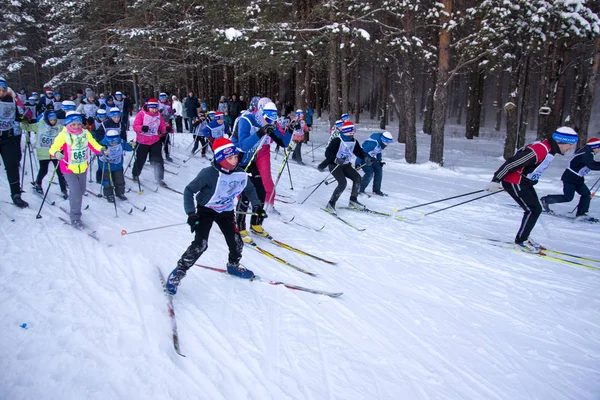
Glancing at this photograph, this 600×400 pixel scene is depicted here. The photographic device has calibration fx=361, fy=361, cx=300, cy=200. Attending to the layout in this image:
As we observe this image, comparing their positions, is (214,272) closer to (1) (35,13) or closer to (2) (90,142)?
(2) (90,142)

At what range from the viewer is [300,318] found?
3760mm

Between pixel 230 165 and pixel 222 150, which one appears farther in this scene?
pixel 230 165

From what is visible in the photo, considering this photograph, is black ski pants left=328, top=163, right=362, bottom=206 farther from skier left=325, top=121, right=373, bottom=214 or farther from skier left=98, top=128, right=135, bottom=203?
skier left=98, top=128, right=135, bottom=203

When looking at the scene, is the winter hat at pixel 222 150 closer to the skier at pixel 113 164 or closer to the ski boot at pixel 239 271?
the ski boot at pixel 239 271

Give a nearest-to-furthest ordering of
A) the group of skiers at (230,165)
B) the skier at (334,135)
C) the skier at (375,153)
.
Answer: the group of skiers at (230,165)
the skier at (334,135)
the skier at (375,153)

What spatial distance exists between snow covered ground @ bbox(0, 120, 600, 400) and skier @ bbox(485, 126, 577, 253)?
0.45 m

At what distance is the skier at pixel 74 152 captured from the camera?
18.1 ft

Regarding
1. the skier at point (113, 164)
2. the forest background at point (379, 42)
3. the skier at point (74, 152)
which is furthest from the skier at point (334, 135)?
the skier at point (74, 152)

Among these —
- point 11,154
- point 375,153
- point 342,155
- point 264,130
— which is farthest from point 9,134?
point 375,153

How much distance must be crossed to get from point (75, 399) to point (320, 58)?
1965cm

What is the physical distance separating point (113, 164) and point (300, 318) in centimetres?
566

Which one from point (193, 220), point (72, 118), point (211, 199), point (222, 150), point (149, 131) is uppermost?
point (72, 118)

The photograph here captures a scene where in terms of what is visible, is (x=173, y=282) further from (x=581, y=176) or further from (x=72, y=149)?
(x=581, y=176)

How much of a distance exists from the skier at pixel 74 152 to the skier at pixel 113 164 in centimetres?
130
